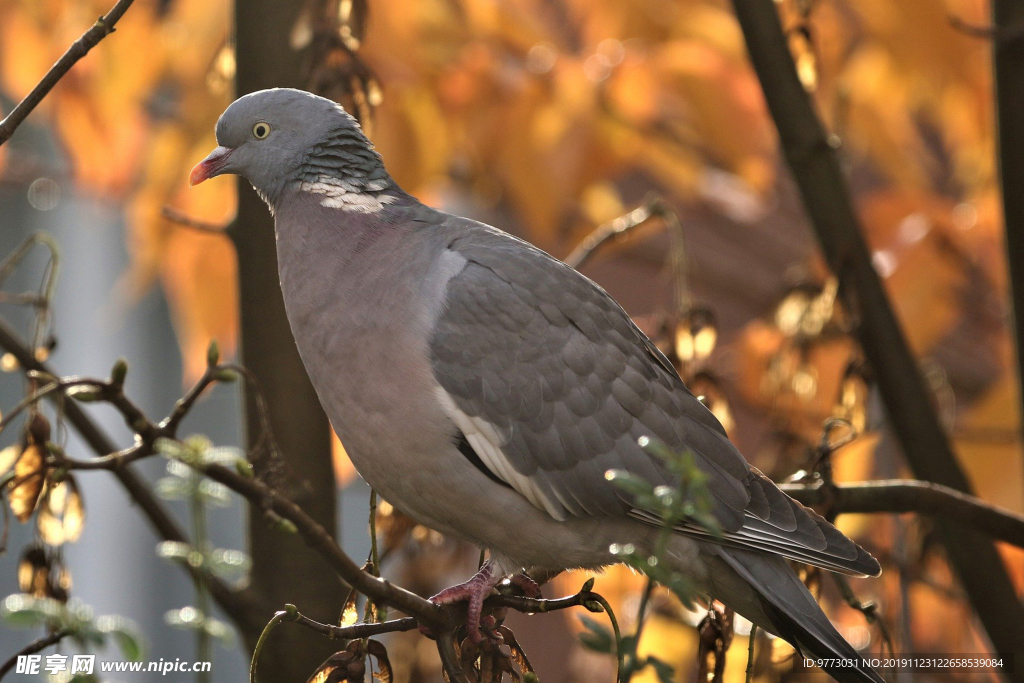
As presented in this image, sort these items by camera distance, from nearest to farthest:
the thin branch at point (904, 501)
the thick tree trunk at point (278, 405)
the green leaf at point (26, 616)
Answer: the green leaf at point (26, 616) < the thin branch at point (904, 501) < the thick tree trunk at point (278, 405)

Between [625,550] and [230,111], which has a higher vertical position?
[230,111]

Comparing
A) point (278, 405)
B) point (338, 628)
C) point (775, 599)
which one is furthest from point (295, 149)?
point (775, 599)

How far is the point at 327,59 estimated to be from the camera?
199 cm

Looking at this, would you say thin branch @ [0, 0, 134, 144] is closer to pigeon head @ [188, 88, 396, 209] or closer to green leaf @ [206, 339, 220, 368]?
green leaf @ [206, 339, 220, 368]

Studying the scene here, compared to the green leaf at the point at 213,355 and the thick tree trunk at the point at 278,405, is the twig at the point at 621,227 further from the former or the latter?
the green leaf at the point at 213,355

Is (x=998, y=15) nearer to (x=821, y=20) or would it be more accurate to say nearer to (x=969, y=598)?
(x=821, y=20)

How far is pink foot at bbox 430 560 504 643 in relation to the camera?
170 cm

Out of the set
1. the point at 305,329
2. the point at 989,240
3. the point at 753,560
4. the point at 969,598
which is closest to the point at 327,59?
the point at 305,329

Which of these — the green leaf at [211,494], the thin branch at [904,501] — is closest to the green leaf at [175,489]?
the green leaf at [211,494]

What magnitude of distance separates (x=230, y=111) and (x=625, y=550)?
4.09 ft

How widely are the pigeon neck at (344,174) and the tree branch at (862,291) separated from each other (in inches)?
37.0

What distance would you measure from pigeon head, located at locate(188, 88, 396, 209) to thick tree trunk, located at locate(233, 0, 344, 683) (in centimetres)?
26

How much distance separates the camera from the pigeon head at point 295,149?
75.2 inches

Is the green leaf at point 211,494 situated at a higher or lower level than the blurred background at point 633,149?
lower
